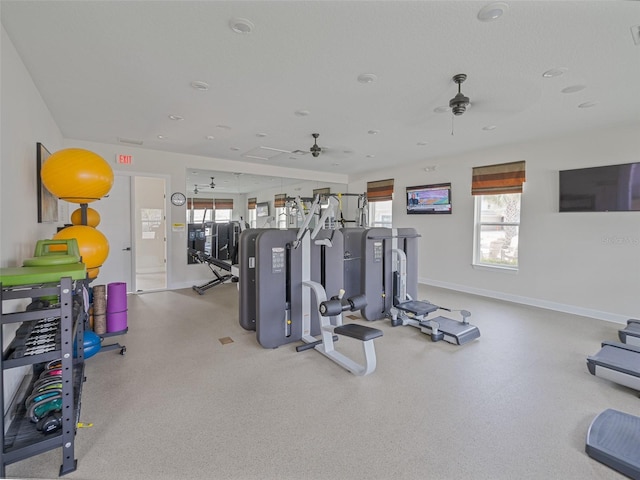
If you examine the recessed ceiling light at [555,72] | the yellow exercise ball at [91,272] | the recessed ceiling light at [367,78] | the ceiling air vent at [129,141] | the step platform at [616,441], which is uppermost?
the ceiling air vent at [129,141]

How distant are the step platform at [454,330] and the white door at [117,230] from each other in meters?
5.31

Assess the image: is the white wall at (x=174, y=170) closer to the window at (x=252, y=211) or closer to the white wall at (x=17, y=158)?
the window at (x=252, y=211)

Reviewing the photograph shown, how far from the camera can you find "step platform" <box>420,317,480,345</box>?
11.6 ft

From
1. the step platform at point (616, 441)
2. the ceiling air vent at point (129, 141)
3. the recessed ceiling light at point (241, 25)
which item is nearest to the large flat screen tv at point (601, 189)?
the step platform at point (616, 441)

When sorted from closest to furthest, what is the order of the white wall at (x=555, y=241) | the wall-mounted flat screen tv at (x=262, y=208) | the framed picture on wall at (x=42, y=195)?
the framed picture on wall at (x=42, y=195) < the white wall at (x=555, y=241) < the wall-mounted flat screen tv at (x=262, y=208)

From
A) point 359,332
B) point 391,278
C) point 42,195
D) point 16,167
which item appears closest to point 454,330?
point 391,278

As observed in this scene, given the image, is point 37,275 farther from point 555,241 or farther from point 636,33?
point 555,241

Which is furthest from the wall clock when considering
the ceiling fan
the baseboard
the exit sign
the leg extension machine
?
the baseboard

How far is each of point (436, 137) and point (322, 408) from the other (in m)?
4.43

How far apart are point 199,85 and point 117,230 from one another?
12.7ft

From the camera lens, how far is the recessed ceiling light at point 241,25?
2121 millimetres

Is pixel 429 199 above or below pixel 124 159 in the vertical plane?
below

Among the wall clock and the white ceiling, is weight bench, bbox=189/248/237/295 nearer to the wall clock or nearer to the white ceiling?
the wall clock

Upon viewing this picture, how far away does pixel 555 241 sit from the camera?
4.95m
